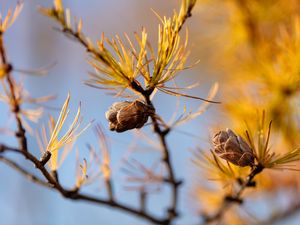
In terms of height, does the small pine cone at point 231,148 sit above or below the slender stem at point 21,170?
above

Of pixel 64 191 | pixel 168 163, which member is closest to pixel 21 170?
pixel 64 191

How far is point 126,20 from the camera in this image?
178 cm

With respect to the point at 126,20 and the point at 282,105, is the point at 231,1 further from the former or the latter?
the point at 126,20

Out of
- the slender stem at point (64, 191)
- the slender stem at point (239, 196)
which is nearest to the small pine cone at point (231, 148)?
the slender stem at point (239, 196)

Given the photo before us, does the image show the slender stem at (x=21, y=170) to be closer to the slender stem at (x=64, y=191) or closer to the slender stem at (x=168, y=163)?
the slender stem at (x=64, y=191)

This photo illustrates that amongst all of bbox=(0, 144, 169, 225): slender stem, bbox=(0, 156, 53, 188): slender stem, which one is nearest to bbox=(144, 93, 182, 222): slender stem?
bbox=(0, 144, 169, 225): slender stem

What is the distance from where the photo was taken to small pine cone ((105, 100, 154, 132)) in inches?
17.5

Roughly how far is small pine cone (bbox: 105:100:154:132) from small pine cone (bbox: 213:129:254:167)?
66 mm

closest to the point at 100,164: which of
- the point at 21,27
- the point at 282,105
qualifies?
the point at 282,105

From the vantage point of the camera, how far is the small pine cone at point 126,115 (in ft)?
1.46

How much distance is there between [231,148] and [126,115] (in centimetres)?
9

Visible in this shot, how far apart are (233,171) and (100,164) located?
6.0 inches

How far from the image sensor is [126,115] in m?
0.44

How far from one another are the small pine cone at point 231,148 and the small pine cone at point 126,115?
0.07 m
